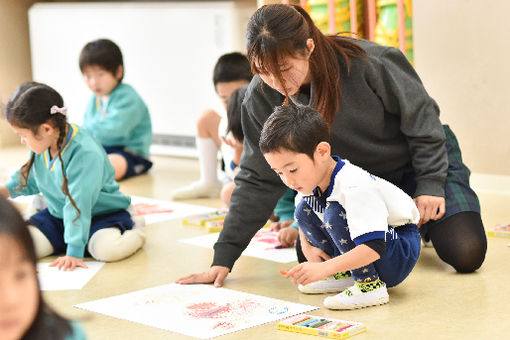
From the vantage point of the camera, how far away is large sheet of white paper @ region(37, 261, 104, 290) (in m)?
1.99

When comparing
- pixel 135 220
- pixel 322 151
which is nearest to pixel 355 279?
pixel 322 151

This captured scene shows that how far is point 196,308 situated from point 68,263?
545 mm

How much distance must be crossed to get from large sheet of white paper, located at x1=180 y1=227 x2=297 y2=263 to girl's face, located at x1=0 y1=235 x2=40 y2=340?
4.55 feet

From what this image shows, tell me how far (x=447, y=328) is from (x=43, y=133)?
1.13 metres

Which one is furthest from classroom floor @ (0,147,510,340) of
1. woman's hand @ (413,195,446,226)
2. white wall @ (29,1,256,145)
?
white wall @ (29,1,256,145)

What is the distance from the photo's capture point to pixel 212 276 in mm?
1896

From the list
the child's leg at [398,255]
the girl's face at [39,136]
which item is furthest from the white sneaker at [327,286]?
the girl's face at [39,136]

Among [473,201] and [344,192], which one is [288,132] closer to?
[344,192]

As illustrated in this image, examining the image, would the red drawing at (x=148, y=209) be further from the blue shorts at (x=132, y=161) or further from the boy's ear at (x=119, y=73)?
the boy's ear at (x=119, y=73)

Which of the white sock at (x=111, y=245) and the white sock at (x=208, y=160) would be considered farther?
the white sock at (x=208, y=160)

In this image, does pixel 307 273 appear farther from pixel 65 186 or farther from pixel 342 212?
pixel 65 186

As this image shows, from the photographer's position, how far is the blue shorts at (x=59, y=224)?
2281 millimetres

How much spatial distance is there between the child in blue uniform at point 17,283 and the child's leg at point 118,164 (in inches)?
107

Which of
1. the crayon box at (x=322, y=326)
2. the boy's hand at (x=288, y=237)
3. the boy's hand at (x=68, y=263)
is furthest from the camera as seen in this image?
the boy's hand at (x=288, y=237)
